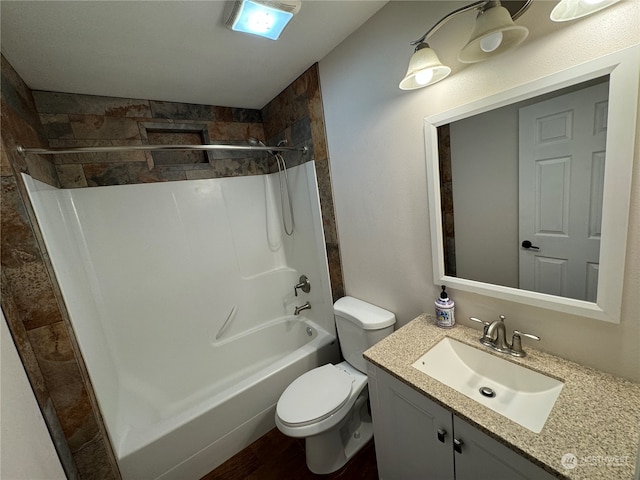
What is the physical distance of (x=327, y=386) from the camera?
147 centimetres

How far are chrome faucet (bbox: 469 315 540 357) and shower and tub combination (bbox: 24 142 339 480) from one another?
1.09 metres

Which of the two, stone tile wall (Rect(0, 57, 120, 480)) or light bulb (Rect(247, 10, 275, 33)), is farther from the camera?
light bulb (Rect(247, 10, 275, 33))

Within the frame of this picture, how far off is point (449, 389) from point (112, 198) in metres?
2.26

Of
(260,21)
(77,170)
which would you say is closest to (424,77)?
(260,21)

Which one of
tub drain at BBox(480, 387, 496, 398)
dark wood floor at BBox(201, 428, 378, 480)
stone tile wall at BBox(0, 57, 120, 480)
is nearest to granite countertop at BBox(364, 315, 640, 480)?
tub drain at BBox(480, 387, 496, 398)

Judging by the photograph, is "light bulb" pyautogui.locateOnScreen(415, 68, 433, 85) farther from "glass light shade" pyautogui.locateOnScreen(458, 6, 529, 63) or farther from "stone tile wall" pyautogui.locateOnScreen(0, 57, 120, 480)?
"stone tile wall" pyautogui.locateOnScreen(0, 57, 120, 480)

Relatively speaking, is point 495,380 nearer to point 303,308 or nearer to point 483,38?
point 483,38

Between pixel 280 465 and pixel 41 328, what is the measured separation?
4.69 ft

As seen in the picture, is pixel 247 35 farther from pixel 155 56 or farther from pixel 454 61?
pixel 454 61

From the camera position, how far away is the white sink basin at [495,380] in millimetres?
864

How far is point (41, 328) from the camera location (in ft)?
3.26

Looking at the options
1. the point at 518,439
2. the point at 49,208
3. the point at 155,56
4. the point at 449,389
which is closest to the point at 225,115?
the point at 155,56

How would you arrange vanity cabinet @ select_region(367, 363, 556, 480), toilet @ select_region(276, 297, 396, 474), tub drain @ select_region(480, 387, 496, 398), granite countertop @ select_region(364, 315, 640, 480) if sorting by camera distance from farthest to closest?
toilet @ select_region(276, 297, 396, 474) < tub drain @ select_region(480, 387, 496, 398) < vanity cabinet @ select_region(367, 363, 556, 480) < granite countertop @ select_region(364, 315, 640, 480)

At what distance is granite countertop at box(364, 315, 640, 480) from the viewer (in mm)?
608
